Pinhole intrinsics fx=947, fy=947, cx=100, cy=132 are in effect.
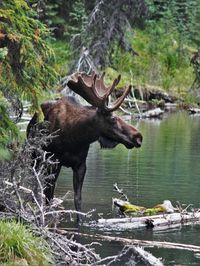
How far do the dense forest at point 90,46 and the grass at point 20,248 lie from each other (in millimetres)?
1176

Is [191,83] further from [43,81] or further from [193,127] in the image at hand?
Result: [43,81]

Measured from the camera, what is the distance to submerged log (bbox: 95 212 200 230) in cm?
1362

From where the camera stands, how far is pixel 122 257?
37.7ft

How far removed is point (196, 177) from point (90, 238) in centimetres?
756

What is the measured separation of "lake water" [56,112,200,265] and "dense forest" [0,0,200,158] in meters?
2.13

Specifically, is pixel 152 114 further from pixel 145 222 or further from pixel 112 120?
pixel 145 222

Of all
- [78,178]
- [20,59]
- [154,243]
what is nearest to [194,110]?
[78,178]

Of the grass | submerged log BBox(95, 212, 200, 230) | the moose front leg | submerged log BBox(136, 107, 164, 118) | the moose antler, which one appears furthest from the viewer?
submerged log BBox(136, 107, 164, 118)

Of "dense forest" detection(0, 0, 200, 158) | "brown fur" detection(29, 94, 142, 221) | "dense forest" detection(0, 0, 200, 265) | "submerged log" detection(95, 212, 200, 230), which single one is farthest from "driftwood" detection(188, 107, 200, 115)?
"submerged log" detection(95, 212, 200, 230)

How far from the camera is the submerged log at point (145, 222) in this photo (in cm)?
1362

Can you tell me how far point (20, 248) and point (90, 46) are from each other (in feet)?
102

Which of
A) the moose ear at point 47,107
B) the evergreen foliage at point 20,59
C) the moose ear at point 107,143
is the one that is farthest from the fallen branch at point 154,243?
the moose ear at point 47,107

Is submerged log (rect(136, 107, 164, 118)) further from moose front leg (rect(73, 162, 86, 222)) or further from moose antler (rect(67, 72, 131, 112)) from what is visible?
moose antler (rect(67, 72, 131, 112))

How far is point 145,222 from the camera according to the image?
13.7 m
